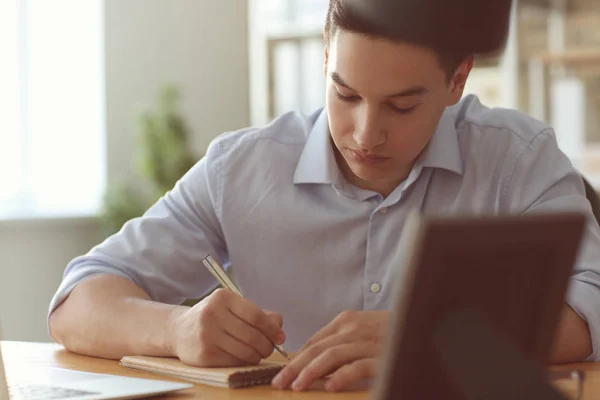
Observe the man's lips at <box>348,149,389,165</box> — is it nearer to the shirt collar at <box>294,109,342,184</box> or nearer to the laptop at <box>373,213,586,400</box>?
the shirt collar at <box>294,109,342,184</box>

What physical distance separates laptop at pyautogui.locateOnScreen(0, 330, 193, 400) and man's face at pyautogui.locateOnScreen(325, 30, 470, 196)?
0.50 meters

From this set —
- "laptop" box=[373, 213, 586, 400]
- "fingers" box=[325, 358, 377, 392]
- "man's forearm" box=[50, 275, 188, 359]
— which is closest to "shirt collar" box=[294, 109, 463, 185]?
"man's forearm" box=[50, 275, 188, 359]


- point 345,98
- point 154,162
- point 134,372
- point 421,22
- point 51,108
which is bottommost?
point 154,162

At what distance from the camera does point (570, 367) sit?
1367 millimetres

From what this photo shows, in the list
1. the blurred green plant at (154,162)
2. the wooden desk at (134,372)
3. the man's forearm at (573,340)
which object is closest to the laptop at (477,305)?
the wooden desk at (134,372)

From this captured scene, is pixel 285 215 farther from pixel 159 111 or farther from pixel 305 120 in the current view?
pixel 159 111

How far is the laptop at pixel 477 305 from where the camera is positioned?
0.70m

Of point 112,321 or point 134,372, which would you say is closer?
point 134,372

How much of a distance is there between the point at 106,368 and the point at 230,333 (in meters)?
0.22

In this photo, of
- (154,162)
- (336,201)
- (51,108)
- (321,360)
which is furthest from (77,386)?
(51,108)

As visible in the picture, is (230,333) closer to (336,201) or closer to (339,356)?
(339,356)

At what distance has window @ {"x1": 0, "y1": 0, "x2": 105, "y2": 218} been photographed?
447cm

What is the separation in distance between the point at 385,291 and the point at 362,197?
0.17m

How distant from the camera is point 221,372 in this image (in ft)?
4.00
